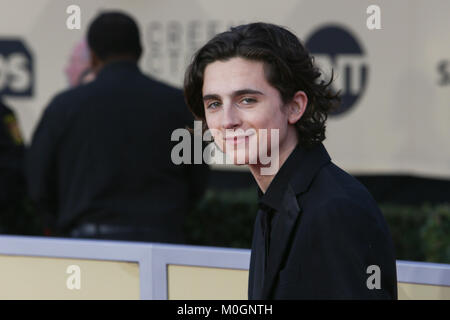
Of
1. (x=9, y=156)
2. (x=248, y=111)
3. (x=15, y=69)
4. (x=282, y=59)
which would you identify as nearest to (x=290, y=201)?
(x=248, y=111)

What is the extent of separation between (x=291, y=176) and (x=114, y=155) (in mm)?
2091

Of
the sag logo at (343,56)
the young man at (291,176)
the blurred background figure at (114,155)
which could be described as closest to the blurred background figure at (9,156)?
the blurred background figure at (114,155)

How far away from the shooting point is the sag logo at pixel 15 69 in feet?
21.1

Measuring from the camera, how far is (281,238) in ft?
5.80

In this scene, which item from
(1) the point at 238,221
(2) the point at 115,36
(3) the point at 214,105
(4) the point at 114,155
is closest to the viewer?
(3) the point at 214,105

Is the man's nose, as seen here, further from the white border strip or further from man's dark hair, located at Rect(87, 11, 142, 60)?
man's dark hair, located at Rect(87, 11, 142, 60)

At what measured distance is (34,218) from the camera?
605cm

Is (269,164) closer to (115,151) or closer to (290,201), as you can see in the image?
(290,201)

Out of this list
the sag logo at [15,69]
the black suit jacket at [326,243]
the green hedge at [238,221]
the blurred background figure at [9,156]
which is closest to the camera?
the black suit jacket at [326,243]

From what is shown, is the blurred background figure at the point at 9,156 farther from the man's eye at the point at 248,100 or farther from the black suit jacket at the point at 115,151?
the man's eye at the point at 248,100

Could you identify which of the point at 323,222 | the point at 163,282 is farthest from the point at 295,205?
the point at 163,282

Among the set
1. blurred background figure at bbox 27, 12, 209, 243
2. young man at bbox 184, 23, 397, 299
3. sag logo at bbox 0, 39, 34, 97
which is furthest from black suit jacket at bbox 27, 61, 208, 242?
sag logo at bbox 0, 39, 34, 97

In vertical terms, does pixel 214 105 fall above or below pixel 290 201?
above

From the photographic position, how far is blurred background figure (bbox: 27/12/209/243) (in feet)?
12.6
